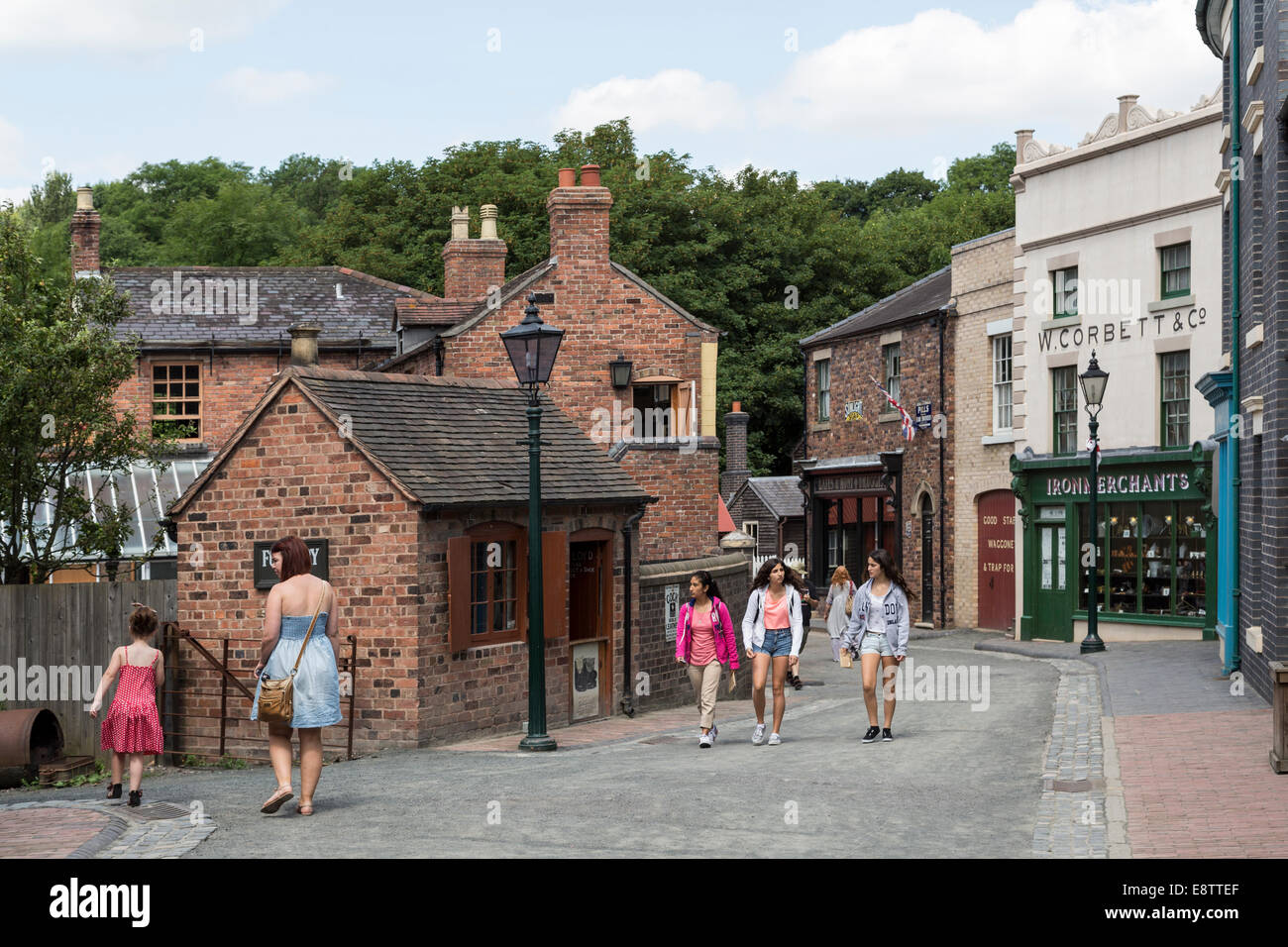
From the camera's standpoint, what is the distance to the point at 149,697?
1182 cm

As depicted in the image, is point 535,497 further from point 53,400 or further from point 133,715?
point 53,400

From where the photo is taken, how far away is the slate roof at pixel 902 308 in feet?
117

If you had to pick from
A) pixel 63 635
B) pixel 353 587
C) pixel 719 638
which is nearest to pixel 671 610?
pixel 719 638

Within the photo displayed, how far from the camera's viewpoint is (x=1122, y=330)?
1096 inches

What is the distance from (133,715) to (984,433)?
24.1 m

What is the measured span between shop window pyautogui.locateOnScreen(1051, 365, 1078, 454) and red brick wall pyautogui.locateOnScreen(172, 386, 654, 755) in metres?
15.5

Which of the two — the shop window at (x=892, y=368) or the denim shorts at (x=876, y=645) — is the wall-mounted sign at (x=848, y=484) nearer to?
the shop window at (x=892, y=368)

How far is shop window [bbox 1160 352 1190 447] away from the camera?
26.6 metres

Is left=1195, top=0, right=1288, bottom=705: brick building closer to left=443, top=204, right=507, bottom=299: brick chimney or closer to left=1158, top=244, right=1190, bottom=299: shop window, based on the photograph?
left=1158, top=244, right=1190, bottom=299: shop window

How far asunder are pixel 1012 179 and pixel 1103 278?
13.3ft

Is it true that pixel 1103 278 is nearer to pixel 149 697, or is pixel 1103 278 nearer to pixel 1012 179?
pixel 1012 179

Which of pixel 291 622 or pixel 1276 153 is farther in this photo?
pixel 1276 153

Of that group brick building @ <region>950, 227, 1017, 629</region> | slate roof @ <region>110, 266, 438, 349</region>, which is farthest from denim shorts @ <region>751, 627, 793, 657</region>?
slate roof @ <region>110, 266, 438, 349</region>

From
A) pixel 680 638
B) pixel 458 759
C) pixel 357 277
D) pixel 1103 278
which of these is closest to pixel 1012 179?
pixel 1103 278
